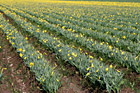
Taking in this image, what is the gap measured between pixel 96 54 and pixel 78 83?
169 centimetres

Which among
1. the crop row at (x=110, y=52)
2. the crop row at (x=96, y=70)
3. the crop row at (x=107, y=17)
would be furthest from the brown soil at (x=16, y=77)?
the crop row at (x=107, y=17)

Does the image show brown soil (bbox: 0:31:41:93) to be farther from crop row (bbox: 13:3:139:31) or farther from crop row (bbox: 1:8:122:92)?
crop row (bbox: 13:3:139:31)

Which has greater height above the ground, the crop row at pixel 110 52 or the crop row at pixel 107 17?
the crop row at pixel 107 17

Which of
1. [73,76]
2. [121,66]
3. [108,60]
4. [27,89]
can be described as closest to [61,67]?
[73,76]

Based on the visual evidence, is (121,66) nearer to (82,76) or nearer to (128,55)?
(128,55)

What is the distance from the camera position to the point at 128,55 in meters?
4.25

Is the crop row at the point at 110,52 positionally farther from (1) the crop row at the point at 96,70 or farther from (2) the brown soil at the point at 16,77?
(2) the brown soil at the point at 16,77

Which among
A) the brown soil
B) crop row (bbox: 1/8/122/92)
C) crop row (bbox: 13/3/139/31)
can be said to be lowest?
the brown soil

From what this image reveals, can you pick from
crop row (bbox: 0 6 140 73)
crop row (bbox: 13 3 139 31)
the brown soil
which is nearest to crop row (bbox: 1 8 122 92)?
crop row (bbox: 0 6 140 73)

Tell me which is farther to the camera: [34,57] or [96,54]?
[96,54]

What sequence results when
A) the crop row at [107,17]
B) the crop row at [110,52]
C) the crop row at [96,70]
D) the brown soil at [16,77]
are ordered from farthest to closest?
the crop row at [107,17] → the crop row at [110,52] → the brown soil at [16,77] → the crop row at [96,70]

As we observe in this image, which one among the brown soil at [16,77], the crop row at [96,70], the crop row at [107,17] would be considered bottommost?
the brown soil at [16,77]

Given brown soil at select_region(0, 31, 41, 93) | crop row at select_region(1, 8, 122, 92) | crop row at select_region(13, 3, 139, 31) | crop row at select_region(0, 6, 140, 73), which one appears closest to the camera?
crop row at select_region(1, 8, 122, 92)

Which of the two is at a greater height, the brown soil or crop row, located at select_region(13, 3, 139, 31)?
crop row, located at select_region(13, 3, 139, 31)
